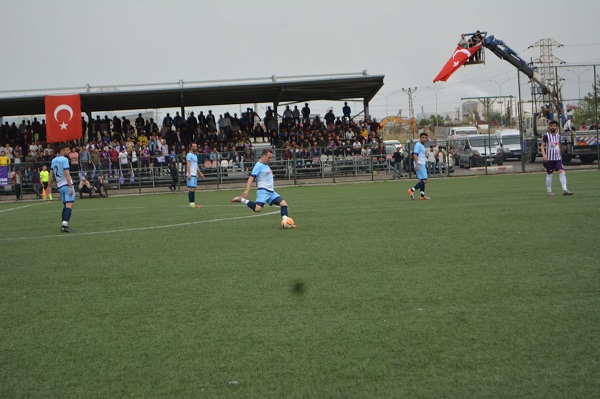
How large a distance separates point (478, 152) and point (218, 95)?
15.2m

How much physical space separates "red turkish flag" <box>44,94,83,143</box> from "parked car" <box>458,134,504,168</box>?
70.1 ft

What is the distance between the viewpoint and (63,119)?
34.2 m

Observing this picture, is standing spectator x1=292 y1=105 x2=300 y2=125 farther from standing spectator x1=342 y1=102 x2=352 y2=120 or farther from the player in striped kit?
the player in striped kit

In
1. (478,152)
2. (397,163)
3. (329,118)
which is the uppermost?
(329,118)

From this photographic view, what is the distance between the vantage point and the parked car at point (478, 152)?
3753 cm

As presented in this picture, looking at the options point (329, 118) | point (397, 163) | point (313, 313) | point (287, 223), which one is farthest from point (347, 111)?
point (313, 313)

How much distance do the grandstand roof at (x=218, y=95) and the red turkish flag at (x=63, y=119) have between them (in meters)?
1.07

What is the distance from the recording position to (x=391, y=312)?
247 inches

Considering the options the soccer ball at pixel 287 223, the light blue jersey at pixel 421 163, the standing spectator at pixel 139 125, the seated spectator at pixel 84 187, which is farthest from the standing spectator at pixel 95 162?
the soccer ball at pixel 287 223

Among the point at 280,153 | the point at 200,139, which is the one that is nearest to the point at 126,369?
the point at 280,153

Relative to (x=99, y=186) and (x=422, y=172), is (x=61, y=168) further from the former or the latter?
(x=99, y=186)

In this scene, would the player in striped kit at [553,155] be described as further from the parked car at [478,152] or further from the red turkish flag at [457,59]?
the red turkish flag at [457,59]

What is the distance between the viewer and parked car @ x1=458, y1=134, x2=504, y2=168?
123 ft

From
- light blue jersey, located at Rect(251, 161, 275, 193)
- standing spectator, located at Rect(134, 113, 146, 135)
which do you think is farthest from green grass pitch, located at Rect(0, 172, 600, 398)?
standing spectator, located at Rect(134, 113, 146, 135)
